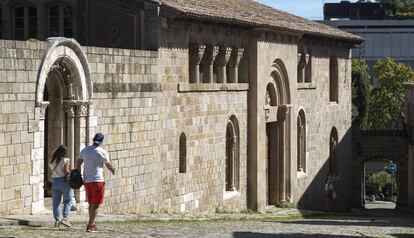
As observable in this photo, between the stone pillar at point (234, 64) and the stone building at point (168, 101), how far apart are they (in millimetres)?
42

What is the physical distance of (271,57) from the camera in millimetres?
36812

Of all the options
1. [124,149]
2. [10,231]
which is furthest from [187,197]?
[10,231]

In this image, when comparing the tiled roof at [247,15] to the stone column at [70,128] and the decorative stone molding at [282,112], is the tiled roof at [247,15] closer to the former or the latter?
the decorative stone molding at [282,112]

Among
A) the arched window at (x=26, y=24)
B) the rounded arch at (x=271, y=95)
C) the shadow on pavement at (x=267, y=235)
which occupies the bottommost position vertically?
the shadow on pavement at (x=267, y=235)

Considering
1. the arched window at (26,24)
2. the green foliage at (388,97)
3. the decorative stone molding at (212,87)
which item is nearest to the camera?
the decorative stone molding at (212,87)

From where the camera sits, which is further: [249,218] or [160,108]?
[249,218]

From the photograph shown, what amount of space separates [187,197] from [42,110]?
8766 mm

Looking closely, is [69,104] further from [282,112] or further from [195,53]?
[282,112]

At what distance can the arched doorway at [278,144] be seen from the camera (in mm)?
38500

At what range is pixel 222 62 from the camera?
32.9 meters

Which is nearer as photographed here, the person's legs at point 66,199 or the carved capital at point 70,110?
the person's legs at point 66,199

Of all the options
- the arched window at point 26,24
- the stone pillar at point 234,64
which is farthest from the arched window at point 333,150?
the arched window at point 26,24

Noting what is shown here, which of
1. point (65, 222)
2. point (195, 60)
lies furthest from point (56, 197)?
point (195, 60)

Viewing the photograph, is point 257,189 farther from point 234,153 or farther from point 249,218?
point 249,218
